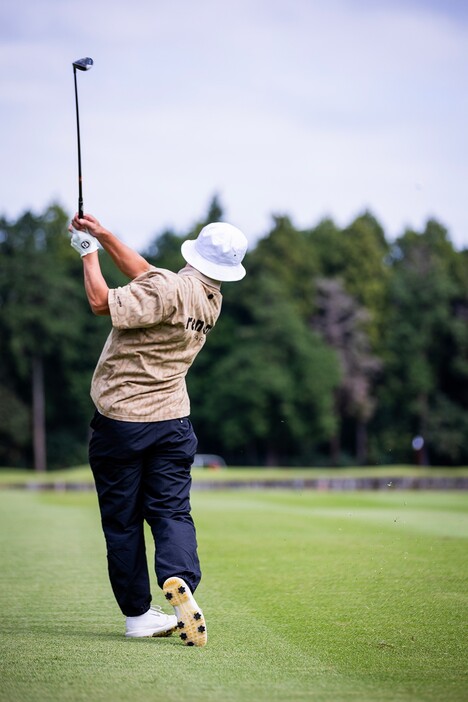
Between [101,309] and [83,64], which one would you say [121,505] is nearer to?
[101,309]

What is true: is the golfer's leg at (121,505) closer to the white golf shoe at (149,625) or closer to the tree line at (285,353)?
the white golf shoe at (149,625)

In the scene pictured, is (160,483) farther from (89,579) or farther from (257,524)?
(257,524)

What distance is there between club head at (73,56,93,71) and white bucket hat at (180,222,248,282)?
1.22m

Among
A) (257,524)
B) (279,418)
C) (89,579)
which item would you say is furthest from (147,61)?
(279,418)

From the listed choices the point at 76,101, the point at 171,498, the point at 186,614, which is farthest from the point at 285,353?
the point at 186,614

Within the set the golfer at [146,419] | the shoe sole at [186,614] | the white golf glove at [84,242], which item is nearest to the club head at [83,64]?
the golfer at [146,419]

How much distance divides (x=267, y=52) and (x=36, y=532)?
15250 millimetres

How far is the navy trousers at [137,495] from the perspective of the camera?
530 cm

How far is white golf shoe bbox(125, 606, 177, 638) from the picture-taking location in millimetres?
5219

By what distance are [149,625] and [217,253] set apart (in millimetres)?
1818

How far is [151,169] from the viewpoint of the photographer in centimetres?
4822

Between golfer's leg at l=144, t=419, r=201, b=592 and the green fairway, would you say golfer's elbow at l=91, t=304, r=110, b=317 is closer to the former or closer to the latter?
golfer's leg at l=144, t=419, r=201, b=592

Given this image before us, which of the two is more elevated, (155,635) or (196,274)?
(196,274)

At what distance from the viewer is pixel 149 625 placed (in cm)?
524
